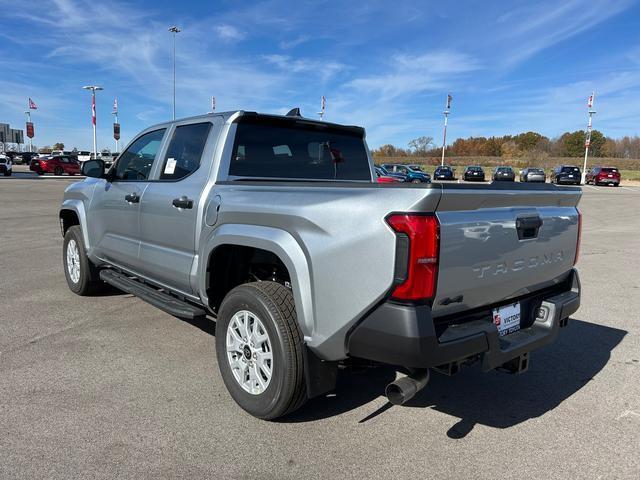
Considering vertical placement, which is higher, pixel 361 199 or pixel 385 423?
pixel 361 199

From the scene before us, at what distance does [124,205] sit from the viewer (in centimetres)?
454

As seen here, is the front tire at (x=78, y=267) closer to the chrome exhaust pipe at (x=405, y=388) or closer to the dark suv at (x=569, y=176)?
the chrome exhaust pipe at (x=405, y=388)

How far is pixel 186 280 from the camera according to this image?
3691mm

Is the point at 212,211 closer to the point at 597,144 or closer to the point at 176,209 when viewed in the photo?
the point at 176,209

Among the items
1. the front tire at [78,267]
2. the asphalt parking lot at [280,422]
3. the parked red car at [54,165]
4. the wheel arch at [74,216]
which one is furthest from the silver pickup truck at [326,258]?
the parked red car at [54,165]

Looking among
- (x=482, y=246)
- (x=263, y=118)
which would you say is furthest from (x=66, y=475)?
(x=263, y=118)

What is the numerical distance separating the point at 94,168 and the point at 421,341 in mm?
3876

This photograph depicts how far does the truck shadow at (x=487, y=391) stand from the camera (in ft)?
10.6

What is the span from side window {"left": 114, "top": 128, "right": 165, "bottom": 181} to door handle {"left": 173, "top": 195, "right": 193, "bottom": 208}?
83 centimetres

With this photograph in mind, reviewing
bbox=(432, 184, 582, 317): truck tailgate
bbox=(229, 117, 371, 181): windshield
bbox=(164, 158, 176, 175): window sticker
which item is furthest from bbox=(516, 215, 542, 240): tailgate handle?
bbox=(164, 158, 176, 175): window sticker

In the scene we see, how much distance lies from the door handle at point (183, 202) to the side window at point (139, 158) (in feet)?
2.72

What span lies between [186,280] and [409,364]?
1950mm

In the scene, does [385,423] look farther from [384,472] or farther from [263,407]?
[263,407]

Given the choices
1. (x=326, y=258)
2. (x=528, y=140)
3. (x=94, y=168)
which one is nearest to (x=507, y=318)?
(x=326, y=258)
